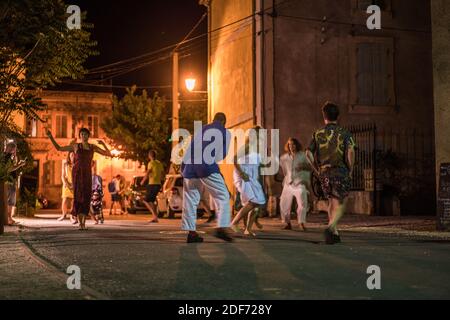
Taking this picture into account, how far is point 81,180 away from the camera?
12250 millimetres

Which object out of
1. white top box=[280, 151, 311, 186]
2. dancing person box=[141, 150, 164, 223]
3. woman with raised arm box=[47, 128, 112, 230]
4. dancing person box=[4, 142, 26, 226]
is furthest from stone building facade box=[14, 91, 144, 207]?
white top box=[280, 151, 311, 186]

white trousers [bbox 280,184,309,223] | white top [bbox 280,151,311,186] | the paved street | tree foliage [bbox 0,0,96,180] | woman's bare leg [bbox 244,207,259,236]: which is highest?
tree foliage [bbox 0,0,96,180]

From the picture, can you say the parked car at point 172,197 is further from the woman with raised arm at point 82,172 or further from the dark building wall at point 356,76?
the woman with raised arm at point 82,172

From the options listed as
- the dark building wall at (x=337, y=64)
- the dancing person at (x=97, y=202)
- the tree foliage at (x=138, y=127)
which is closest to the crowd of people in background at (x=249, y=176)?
the dancing person at (x=97, y=202)

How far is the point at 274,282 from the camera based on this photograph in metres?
5.33

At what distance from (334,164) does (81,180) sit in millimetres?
5296

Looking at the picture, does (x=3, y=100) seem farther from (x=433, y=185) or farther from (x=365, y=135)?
(x=433, y=185)

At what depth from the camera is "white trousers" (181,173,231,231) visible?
30.1 ft

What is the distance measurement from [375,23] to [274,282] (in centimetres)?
1923

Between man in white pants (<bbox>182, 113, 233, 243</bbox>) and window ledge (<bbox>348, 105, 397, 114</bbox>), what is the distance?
1402 cm

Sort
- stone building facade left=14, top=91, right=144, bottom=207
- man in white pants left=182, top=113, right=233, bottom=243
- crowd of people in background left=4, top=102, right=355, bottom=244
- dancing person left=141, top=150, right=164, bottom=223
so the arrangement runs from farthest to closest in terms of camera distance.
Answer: stone building facade left=14, top=91, right=144, bottom=207
dancing person left=141, top=150, right=164, bottom=223
man in white pants left=182, top=113, right=233, bottom=243
crowd of people in background left=4, top=102, right=355, bottom=244

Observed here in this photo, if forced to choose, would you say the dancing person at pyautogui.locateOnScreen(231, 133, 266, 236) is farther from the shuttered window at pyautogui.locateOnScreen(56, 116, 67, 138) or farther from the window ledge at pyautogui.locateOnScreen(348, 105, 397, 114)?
the shuttered window at pyautogui.locateOnScreen(56, 116, 67, 138)

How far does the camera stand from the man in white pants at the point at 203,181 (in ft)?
29.8

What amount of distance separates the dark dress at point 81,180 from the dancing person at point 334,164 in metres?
4.95
